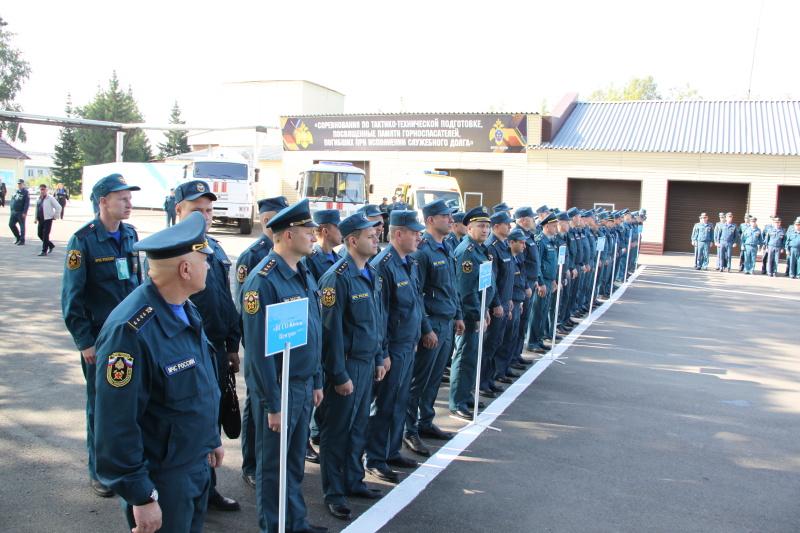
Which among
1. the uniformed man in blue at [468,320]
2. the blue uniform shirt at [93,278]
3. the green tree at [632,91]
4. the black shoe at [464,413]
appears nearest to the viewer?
the blue uniform shirt at [93,278]

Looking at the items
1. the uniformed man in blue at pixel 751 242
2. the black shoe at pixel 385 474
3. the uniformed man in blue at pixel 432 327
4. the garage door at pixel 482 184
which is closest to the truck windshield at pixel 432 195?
the garage door at pixel 482 184

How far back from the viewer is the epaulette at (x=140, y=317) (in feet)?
7.88

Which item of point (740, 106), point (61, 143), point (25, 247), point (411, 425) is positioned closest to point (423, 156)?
point (740, 106)

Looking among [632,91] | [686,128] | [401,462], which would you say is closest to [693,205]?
[686,128]

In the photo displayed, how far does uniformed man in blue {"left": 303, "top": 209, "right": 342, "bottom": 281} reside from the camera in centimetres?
531

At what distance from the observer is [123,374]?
2.35 meters

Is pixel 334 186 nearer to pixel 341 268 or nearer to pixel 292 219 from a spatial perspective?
pixel 341 268

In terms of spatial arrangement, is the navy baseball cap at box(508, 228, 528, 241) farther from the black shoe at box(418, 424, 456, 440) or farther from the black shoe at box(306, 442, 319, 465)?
the black shoe at box(306, 442, 319, 465)

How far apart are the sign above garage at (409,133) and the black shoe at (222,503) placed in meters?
26.1

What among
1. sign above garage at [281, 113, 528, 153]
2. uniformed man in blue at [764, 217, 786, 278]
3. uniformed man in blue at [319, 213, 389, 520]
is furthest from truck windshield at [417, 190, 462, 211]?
uniformed man in blue at [319, 213, 389, 520]

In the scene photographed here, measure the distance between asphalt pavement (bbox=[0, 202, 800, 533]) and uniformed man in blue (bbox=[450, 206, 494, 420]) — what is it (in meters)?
0.28

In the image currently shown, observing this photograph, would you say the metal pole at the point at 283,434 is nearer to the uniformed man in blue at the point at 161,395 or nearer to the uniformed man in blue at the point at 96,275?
the uniformed man in blue at the point at 161,395

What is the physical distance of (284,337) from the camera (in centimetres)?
334

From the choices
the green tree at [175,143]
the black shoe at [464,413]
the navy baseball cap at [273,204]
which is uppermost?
the green tree at [175,143]
